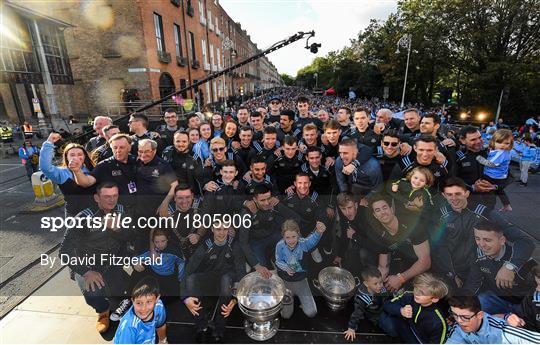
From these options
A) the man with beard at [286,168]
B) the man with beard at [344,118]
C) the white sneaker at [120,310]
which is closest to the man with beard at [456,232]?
the man with beard at [286,168]

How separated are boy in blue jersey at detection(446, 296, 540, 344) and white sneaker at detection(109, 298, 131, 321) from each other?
154 inches

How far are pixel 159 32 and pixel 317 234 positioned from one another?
65.2 ft

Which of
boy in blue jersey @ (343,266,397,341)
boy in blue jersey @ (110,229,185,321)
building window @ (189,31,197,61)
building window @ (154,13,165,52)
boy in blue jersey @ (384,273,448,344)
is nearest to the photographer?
boy in blue jersey @ (384,273,448,344)

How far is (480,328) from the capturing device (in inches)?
96.3

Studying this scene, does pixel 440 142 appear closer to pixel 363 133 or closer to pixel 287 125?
pixel 363 133

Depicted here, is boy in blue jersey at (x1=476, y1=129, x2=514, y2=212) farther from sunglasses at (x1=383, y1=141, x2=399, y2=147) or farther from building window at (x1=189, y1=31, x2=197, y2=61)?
building window at (x1=189, y1=31, x2=197, y2=61)

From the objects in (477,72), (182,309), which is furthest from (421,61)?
A: (182,309)

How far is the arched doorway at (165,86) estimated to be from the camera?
58.4 ft

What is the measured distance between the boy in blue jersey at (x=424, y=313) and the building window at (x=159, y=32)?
2010 centimetres

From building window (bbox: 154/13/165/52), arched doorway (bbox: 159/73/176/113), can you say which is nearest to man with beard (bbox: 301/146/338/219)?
arched doorway (bbox: 159/73/176/113)

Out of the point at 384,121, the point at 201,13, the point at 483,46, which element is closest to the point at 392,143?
the point at 384,121

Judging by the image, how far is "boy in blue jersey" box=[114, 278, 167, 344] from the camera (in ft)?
8.56

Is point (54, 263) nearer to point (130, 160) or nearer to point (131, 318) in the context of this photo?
point (130, 160)

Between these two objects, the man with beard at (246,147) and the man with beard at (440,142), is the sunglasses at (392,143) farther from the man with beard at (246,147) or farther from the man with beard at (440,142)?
the man with beard at (246,147)
